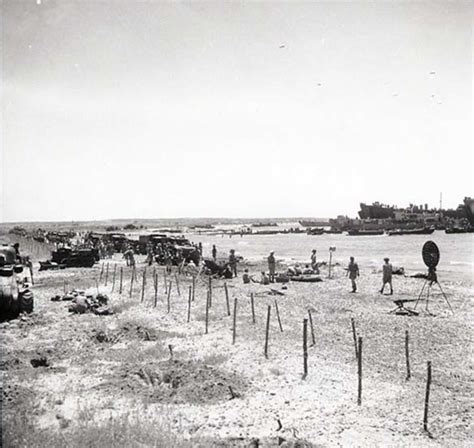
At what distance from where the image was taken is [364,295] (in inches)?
874

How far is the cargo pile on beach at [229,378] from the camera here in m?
7.44

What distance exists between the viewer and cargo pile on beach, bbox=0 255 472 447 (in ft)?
24.4

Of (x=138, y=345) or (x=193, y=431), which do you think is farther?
(x=138, y=345)

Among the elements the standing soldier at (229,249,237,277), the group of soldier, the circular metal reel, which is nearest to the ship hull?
the group of soldier

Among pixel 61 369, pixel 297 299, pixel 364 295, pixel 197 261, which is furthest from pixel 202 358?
pixel 197 261

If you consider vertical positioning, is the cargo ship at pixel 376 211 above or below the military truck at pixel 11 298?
above

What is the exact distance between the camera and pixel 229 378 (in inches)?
389

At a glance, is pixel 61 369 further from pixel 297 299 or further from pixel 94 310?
pixel 297 299

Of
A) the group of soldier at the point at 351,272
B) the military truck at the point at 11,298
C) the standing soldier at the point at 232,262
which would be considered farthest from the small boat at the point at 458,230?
the military truck at the point at 11,298

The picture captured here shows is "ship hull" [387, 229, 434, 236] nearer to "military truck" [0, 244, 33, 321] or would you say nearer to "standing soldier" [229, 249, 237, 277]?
"standing soldier" [229, 249, 237, 277]

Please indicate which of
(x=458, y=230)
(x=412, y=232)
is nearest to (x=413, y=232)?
(x=412, y=232)

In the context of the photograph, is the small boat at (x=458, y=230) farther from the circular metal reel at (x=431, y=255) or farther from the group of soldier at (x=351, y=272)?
the circular metal reel at (x=431, y=255)

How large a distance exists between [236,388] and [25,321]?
897 cm

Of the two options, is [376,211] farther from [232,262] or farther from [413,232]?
[232,262]
